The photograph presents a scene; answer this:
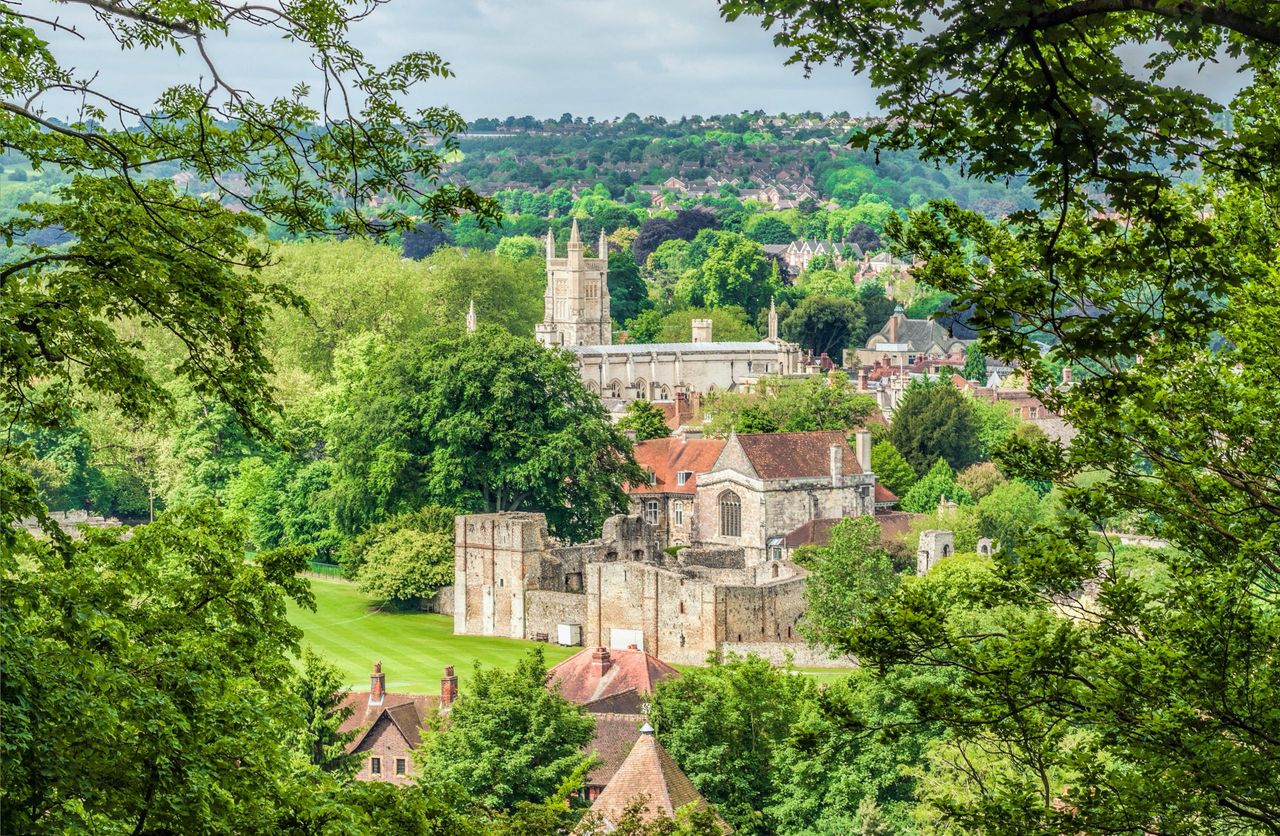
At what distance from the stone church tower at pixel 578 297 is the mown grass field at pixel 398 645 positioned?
54.3 metres

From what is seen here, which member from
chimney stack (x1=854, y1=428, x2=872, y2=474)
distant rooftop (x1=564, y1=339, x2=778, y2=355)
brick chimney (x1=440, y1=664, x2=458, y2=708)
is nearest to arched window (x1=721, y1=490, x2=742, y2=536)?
chimney stack (x1=854, y1=428, x2=872, y2=474)

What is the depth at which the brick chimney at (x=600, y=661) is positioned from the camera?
39219 millimetres

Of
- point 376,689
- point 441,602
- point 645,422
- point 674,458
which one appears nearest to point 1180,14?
point 376,689

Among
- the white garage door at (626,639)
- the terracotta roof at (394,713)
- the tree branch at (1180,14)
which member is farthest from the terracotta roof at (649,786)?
the tree branch at (1180,14)

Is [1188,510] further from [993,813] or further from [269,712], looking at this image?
[269,712]

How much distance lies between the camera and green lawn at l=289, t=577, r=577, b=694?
143ft

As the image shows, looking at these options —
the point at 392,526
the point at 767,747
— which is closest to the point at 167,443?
the point at 392,526

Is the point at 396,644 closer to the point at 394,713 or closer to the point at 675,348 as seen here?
the point at 394,713

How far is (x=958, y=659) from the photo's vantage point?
12.8 metres

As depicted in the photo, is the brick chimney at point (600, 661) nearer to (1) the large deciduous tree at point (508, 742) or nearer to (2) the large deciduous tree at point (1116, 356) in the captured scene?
(1) the large deciduous tree at point (508, 742)

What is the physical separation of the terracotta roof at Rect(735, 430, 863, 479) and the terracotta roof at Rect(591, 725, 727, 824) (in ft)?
101

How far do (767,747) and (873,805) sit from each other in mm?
2560

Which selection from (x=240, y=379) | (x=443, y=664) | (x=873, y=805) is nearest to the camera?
(x=240, y=379)

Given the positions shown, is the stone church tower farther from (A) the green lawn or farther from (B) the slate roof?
(A) the green lawn
